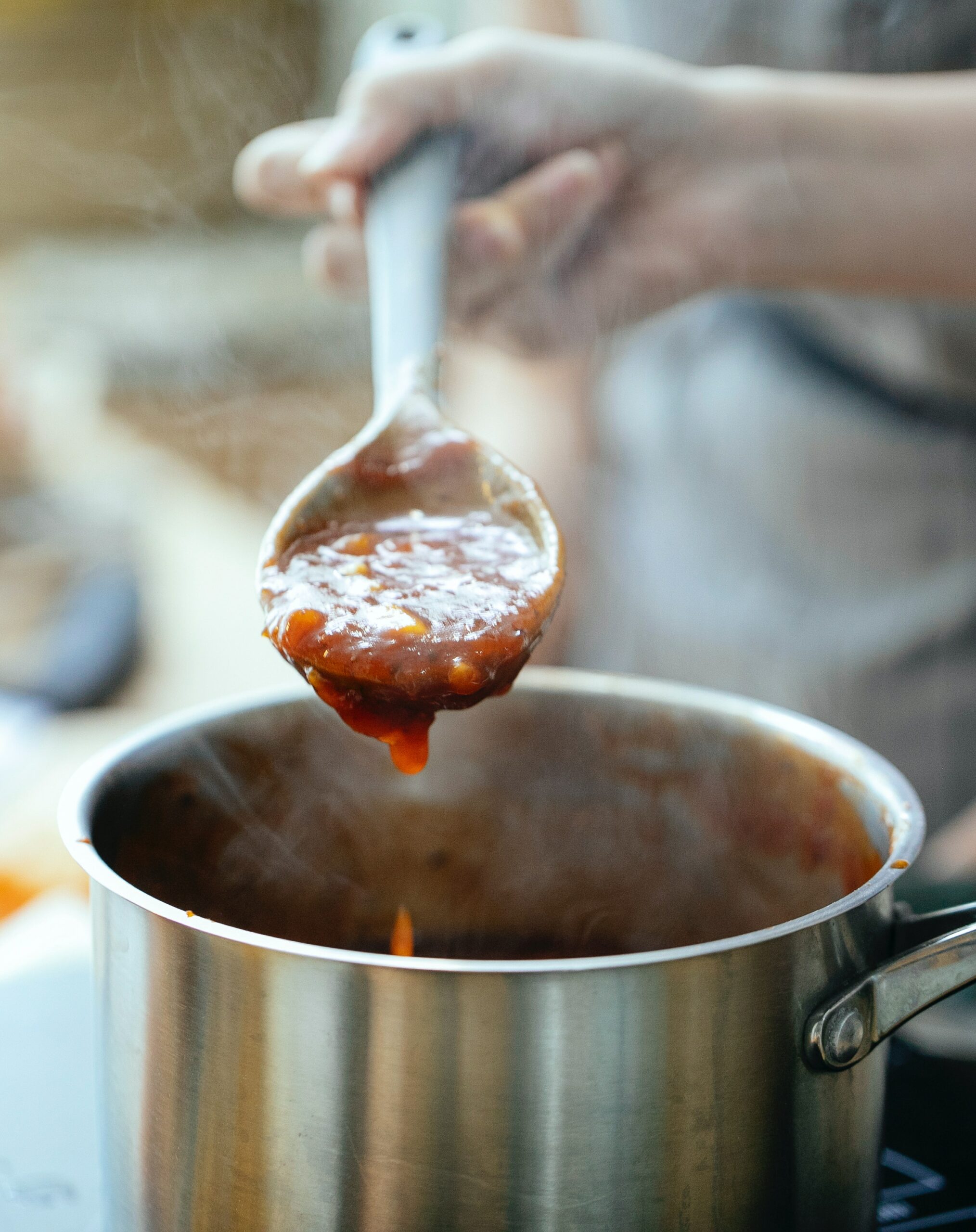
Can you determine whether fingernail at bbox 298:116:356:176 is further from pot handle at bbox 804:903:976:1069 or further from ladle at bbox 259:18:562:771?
pot handle at bbox 804:903:976:1069

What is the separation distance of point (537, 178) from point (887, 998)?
0.67 metres

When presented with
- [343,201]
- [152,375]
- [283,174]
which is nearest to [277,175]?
[283,174]

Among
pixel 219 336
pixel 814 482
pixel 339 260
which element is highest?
pixel 339 260

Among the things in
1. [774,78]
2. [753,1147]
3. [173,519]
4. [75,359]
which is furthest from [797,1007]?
[75,359]

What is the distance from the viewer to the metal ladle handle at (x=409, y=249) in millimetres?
771

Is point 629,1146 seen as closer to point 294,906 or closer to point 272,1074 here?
point 272,1074

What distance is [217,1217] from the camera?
46cm

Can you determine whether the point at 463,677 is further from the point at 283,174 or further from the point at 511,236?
the point at 283,174

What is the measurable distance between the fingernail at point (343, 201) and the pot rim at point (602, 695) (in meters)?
0.37

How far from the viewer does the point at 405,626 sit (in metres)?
0.61

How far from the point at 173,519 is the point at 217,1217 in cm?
268

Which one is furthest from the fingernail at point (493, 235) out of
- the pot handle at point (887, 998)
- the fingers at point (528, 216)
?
the pot handle at point (887, 998)

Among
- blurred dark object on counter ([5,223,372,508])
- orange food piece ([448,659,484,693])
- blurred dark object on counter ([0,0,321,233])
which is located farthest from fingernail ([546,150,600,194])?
blurred dark object on counter ([5,223,372,508])

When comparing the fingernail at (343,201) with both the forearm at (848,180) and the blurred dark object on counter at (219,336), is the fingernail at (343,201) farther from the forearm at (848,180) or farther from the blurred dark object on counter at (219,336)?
the blurred dark object on counter at (219,336)
